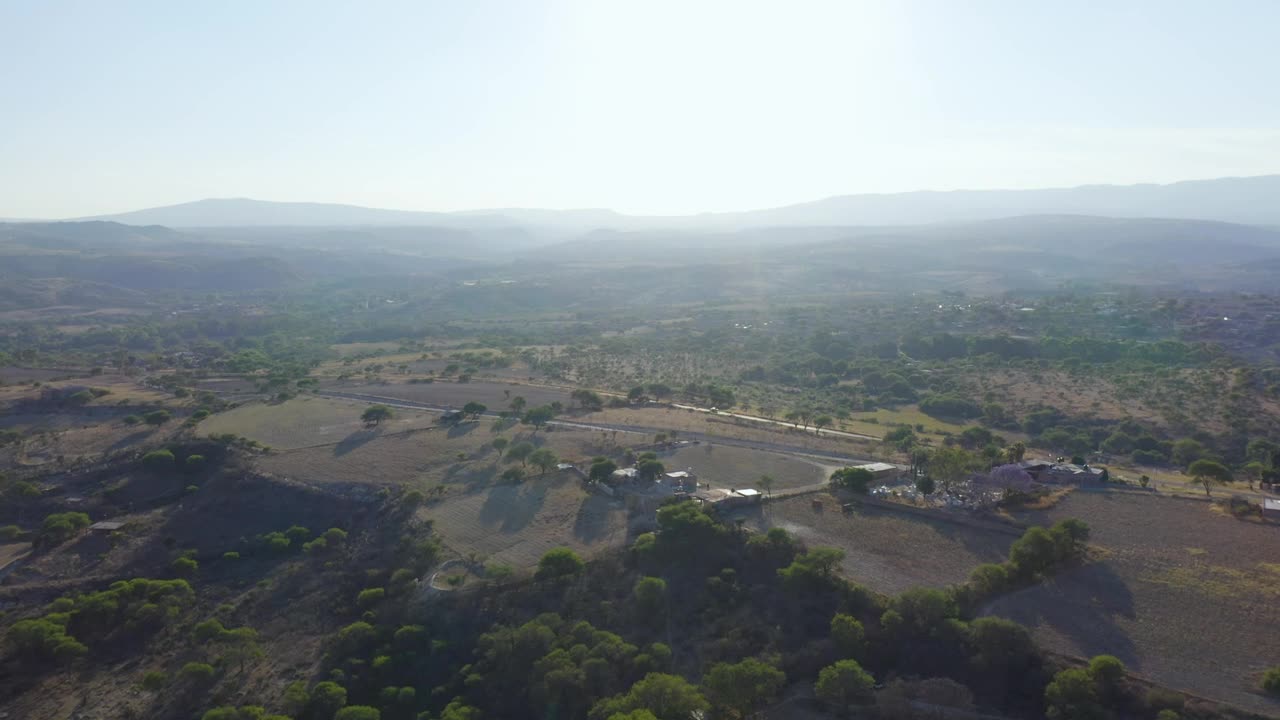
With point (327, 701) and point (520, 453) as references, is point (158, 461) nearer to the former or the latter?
point (520, 453)

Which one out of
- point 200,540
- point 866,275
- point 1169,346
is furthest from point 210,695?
point 866,275

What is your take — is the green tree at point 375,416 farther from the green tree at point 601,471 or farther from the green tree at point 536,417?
the green tree at point 601,471

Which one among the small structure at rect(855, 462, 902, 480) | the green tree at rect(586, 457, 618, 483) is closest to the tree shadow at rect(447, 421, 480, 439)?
the green tree at rect(586, 457, 618, 483)

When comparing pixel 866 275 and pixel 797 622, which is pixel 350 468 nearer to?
pixel 797 622

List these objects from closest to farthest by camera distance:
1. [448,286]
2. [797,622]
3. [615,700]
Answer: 1. [615,700]
2. [797,622]
3. [448,286]

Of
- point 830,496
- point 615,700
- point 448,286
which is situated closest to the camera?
point 615,700
